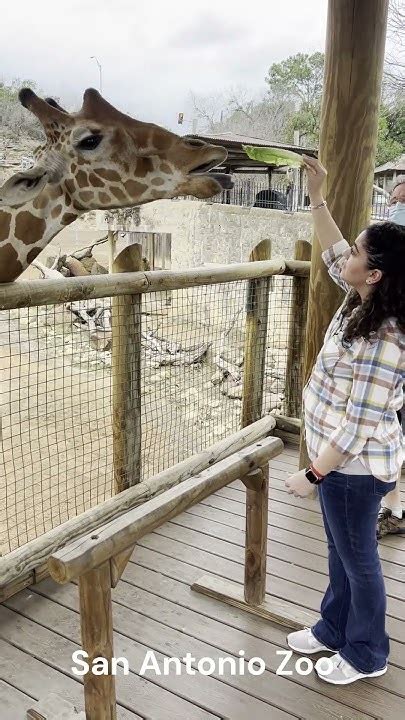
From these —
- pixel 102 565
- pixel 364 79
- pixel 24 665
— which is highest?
pixel 364 79

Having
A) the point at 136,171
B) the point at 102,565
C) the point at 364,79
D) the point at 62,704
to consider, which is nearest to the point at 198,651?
the point at 62,704

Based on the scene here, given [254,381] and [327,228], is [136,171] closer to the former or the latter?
[327,228]

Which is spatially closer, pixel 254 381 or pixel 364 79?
pixel 364 79

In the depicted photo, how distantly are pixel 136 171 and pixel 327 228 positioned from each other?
71cm

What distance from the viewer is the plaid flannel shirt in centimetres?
150

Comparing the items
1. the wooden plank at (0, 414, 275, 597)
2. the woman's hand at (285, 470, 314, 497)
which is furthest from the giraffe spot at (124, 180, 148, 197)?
the wooden plank at (0, 414, 275, 597)

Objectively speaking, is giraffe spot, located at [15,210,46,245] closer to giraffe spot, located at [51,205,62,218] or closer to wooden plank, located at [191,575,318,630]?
giraffe spot, located at [51,205,62,218]

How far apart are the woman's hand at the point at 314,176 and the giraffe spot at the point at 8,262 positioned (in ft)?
3.37

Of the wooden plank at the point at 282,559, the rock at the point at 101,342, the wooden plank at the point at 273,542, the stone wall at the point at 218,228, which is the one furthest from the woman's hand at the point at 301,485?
the stone wall at the point at 218,228

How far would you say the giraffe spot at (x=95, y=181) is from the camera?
7.33 feet

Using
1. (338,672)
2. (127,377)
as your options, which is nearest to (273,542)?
(338,672)

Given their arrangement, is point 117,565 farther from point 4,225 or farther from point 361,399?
point 4,225

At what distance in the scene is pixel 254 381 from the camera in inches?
148

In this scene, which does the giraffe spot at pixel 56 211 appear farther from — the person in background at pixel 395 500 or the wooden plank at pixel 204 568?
the wooden plank at pixel 204 568
